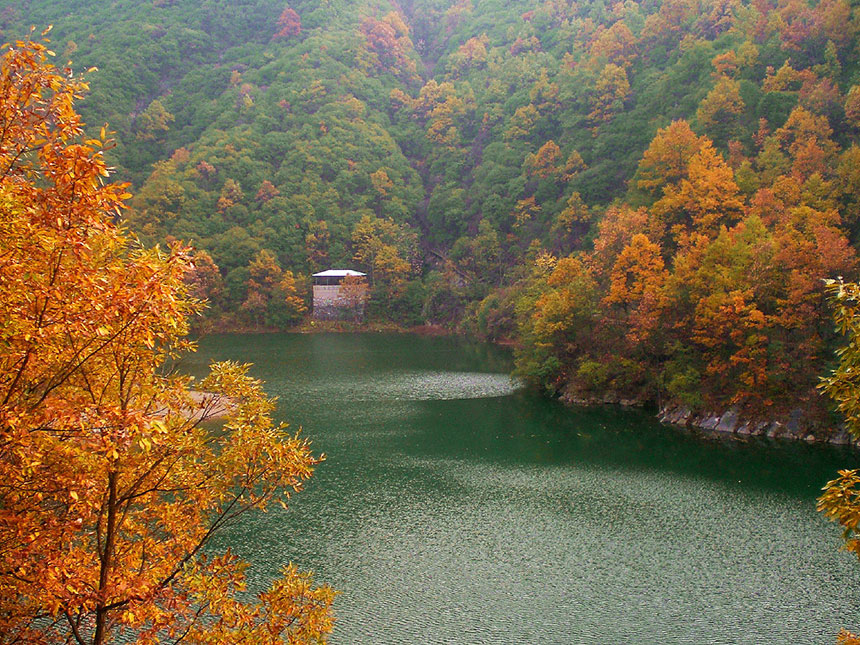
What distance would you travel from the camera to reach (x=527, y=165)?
68562 millimetres

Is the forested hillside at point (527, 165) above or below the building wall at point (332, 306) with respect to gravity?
above

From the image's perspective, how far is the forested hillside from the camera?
3188 cm

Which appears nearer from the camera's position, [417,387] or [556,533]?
[556,533]

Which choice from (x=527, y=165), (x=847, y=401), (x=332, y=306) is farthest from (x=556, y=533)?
(x=332, y=306)

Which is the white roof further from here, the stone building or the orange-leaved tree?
the orange-leaved tree

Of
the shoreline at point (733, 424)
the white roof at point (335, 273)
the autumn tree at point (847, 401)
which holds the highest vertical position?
the autumn tree at point (847, 401)

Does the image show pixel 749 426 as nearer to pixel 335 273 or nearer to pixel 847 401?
pixel 847 401

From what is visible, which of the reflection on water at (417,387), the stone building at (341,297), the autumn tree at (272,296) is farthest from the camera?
the stone building at (341,297)

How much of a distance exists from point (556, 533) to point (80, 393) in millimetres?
14840

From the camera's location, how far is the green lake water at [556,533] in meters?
13.8

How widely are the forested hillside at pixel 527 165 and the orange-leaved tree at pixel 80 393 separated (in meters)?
15.3

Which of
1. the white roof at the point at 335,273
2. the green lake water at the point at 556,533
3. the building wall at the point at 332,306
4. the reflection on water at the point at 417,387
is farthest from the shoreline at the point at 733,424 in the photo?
the white roof at the point at 335,273

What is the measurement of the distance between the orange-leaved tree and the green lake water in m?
7.53

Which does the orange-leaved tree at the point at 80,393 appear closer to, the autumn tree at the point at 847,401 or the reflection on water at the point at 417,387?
A: the autumn tree at the point at 847,401
